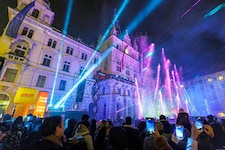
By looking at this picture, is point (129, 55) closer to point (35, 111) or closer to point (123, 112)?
point (123, 112)

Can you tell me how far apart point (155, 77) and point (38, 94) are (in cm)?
3619

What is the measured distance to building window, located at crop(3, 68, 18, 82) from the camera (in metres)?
14.3

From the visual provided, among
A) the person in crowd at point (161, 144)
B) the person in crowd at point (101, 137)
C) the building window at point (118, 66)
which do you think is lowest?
the person in crowd at point (101, 137)

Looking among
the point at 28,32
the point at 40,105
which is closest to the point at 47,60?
the point at 28,32

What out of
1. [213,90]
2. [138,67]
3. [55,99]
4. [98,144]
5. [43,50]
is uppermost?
[138,67]

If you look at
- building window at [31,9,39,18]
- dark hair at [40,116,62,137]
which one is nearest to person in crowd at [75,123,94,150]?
dark hair at [40,116,62,137]

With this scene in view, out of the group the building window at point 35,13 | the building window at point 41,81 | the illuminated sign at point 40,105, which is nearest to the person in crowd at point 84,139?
the illuminated sign at point 40,105

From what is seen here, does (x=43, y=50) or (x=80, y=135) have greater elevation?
(x=43, y=50)

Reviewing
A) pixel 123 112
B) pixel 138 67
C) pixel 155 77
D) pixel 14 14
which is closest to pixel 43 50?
pixel 14 14

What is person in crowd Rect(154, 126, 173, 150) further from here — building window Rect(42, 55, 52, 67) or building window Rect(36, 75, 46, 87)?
building window Rect(42, 55, 52, 67)

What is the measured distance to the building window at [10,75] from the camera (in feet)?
47.0

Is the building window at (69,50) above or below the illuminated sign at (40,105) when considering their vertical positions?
above

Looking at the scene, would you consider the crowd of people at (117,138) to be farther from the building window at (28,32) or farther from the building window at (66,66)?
the building window at (28,32)

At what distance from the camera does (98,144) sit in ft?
11.8
